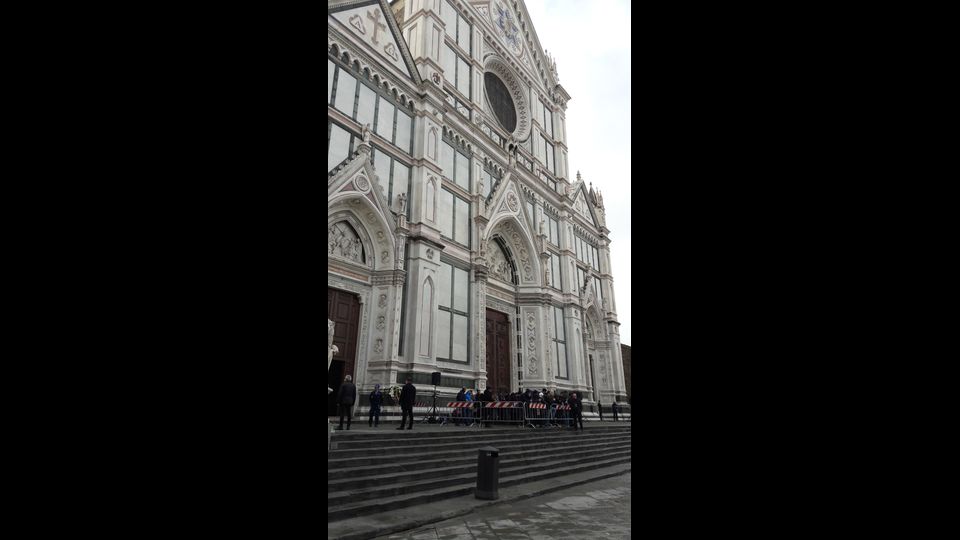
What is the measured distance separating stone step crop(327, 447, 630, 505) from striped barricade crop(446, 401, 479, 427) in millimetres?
3775

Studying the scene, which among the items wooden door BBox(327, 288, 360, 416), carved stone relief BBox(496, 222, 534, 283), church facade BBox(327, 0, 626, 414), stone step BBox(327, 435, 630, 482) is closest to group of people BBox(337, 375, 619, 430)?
church facade BBox(327, 0, 626, 414)

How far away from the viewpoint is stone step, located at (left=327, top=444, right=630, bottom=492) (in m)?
6.03

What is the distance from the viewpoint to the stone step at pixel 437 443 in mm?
7421

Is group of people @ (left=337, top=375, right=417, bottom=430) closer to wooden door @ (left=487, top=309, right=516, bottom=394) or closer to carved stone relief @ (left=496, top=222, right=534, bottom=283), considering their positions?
wooden door @ (left=487, top=309, right=516, bottom=394)

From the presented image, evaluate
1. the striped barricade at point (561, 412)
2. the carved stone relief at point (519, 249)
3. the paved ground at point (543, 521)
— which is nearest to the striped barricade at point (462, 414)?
the striped barricade at point (561, 412)

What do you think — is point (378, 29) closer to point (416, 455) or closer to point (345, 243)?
point (345, 243)

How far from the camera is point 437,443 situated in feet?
29.6

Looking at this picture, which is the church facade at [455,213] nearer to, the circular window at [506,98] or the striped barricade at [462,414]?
the circular window at [506,98]

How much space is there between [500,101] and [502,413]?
51.9 ft

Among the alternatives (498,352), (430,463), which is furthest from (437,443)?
(498,352)
